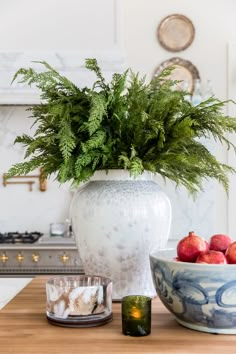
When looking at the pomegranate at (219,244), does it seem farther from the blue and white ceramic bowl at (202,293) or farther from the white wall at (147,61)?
the white wall at (147,61)

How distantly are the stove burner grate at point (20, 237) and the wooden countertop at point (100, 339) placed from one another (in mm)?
2088

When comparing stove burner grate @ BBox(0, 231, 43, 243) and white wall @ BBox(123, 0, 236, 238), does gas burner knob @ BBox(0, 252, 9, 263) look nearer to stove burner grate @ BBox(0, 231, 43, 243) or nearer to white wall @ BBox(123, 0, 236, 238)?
stove burner grate @ BBox(0, 231, 43, 243)

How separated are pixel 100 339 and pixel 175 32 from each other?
298cm

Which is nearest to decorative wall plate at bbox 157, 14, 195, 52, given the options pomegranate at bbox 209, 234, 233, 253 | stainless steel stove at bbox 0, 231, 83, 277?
stainless steel stove at bbox 0, 231, 83, 277

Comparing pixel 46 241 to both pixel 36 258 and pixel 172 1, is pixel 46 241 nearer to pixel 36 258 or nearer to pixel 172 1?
pixel 36 258

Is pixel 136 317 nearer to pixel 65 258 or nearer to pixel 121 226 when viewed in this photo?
pixel 121 226

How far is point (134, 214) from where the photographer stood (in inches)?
51.5

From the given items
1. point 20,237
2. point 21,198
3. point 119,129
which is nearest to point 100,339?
point 119,129

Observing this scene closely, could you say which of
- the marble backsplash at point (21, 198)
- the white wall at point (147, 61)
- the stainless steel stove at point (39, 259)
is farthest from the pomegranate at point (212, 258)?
the marble backsplash at point (21, 198)

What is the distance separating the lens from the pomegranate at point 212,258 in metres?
1.08

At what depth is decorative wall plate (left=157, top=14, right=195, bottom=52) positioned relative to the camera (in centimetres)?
374

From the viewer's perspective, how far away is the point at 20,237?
11.1 feet

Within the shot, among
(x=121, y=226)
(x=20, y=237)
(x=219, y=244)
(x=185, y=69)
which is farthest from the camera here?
(x=185, y=69)

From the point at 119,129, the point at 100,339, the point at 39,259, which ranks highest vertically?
the point at 119,129
